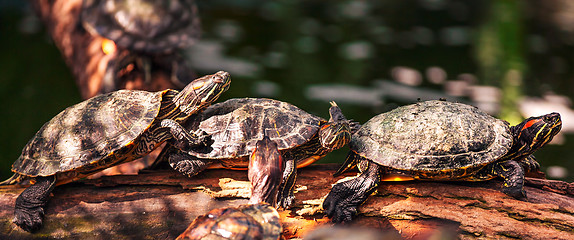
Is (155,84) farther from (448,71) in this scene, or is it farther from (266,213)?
(448,71)

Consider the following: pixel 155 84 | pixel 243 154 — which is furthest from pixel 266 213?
pixel 155 84

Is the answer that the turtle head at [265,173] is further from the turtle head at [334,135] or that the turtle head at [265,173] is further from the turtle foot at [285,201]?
the turtle head at [334,135]

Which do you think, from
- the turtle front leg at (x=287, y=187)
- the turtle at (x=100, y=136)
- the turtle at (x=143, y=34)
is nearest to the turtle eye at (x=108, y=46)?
the turtle at (x=143, y=34)

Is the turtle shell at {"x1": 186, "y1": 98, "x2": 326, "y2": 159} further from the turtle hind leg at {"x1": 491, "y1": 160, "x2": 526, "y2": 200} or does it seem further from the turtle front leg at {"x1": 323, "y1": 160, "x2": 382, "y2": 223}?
the turtle hind leg at {"x1": 491, "y1": 160, "x2": 526, "y2": 200}

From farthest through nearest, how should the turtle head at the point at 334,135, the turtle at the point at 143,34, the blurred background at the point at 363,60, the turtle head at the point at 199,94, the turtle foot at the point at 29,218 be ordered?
the blurred background at the point at 363,60 → the turtle at the point at 143,34 → the turtle head at the point at 199,94 → the turtle foot at the point at 29,218 → the turtle head at the point at 334,135

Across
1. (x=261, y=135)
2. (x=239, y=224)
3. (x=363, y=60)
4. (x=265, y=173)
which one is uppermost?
(x=363, y=60)

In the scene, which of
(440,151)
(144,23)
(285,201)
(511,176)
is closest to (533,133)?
(511,176)

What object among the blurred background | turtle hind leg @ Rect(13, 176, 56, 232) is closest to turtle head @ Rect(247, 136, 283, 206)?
turtle hind leg @ Rect(13, 176, 56, 232)

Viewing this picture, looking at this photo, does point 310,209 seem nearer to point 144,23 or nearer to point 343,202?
point 343,202
